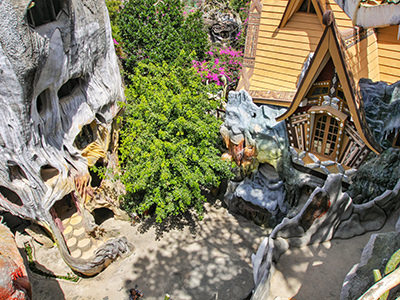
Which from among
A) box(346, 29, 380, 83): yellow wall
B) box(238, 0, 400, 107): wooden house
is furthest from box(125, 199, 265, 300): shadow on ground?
box(346, 29, 380, 83): yellow wall

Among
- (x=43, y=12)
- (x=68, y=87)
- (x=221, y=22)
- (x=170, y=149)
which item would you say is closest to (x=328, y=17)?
(x=170, y=149)

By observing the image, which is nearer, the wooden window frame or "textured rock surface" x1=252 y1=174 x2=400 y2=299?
"textured rock surface" x1=252 y1=174 x2=400 y2=299

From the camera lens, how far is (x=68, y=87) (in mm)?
11781

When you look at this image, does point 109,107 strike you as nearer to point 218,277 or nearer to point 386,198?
point 218,277

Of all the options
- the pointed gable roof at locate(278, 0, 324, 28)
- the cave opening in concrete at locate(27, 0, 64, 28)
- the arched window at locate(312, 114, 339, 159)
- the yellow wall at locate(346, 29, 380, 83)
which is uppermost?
the cave opening in concrete at locate(27, 0, 64, 28)

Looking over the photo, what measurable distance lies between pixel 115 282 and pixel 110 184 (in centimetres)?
382

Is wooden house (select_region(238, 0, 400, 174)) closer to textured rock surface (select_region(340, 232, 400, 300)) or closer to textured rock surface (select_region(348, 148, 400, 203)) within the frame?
textured rock surface (select_region(348, 148, 400, 203))

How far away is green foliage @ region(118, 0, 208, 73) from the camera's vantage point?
15.7m

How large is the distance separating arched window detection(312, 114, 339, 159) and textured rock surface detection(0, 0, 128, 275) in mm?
7938

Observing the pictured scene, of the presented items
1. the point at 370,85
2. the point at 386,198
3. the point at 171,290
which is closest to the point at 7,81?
the point at 171,290

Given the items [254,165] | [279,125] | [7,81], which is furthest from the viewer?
[254,165]

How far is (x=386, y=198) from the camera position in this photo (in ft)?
23.7

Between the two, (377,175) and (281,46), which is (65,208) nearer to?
(281,46)

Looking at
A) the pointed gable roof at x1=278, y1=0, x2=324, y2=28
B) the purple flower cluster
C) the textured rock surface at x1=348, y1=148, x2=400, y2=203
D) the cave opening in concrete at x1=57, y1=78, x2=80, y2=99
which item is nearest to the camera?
the textured rock surface at x1=348, y1=148, x2=400, y2=203
